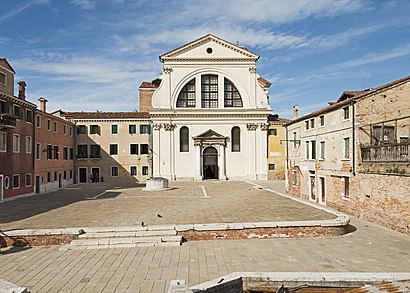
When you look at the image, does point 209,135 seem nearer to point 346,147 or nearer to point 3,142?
point 3,142

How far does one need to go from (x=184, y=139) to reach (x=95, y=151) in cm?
1005

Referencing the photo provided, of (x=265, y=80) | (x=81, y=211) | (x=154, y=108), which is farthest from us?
(x=265, y=80)

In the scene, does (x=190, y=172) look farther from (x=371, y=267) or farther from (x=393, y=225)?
(x=371, y=267)

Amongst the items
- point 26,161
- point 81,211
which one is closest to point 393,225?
point 81,211

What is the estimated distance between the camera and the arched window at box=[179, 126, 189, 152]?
3959cm

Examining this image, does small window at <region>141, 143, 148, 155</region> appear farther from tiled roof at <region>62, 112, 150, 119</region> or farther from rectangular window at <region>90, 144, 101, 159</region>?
rectangular window at <region>90, 144, 101, 159</region>

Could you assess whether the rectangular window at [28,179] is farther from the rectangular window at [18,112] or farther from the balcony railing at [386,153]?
the balcony railing at [386,153]

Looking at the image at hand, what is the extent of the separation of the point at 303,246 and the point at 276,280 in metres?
3.52

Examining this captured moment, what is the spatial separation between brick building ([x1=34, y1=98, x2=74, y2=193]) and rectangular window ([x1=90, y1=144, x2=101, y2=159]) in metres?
2.00

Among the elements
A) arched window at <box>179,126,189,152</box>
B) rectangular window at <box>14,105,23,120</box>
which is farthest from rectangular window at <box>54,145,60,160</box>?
arched window at <box>179,126,189,152</box>

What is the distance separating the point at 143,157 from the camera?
129ft

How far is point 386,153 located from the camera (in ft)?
46.5

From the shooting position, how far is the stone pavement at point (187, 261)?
7996 millimetres

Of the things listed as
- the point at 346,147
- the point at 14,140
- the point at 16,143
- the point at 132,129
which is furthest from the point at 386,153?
the point at 132,129
